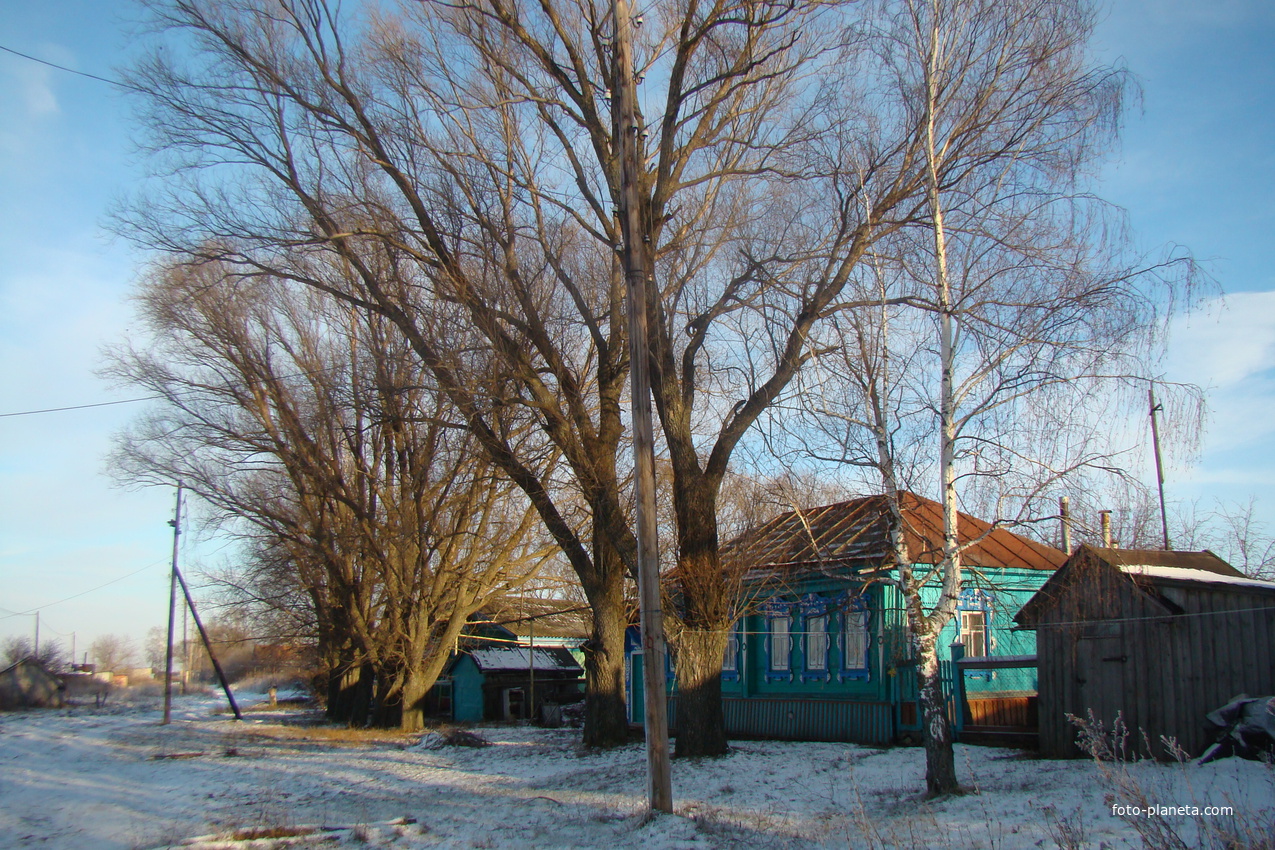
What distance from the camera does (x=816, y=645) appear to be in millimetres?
19562

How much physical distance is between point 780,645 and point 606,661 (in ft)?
19.0

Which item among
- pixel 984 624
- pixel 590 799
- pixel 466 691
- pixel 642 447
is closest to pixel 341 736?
pixel 466 691

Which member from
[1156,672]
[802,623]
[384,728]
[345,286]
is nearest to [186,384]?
[345,286]

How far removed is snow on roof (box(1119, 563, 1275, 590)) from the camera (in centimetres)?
1122

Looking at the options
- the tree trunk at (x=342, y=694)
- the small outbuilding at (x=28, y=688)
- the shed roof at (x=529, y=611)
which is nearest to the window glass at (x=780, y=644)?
the shed roof at (x=529, y=611)

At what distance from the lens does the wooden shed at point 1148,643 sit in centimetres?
1109

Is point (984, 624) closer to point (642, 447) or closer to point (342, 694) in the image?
point (642, 447)

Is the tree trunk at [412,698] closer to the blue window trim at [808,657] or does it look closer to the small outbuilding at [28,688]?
the blue window trim at [808,657]

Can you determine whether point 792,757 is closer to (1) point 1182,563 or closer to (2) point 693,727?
(2) point 693,727

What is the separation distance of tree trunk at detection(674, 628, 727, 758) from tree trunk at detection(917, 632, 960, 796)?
4.56 metres

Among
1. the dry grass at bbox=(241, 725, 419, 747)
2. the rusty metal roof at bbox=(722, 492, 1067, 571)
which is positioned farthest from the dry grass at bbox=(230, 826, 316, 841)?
the dry grass at bbox=(241, 725, 419, 747)

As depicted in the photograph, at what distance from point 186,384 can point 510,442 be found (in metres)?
13.1

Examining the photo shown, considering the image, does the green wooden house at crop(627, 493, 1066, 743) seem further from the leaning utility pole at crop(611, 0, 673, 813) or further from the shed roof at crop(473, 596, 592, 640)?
the shed roof at crop(473, 596, 592, 640)

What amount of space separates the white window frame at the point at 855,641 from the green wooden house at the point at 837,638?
0.02 m
